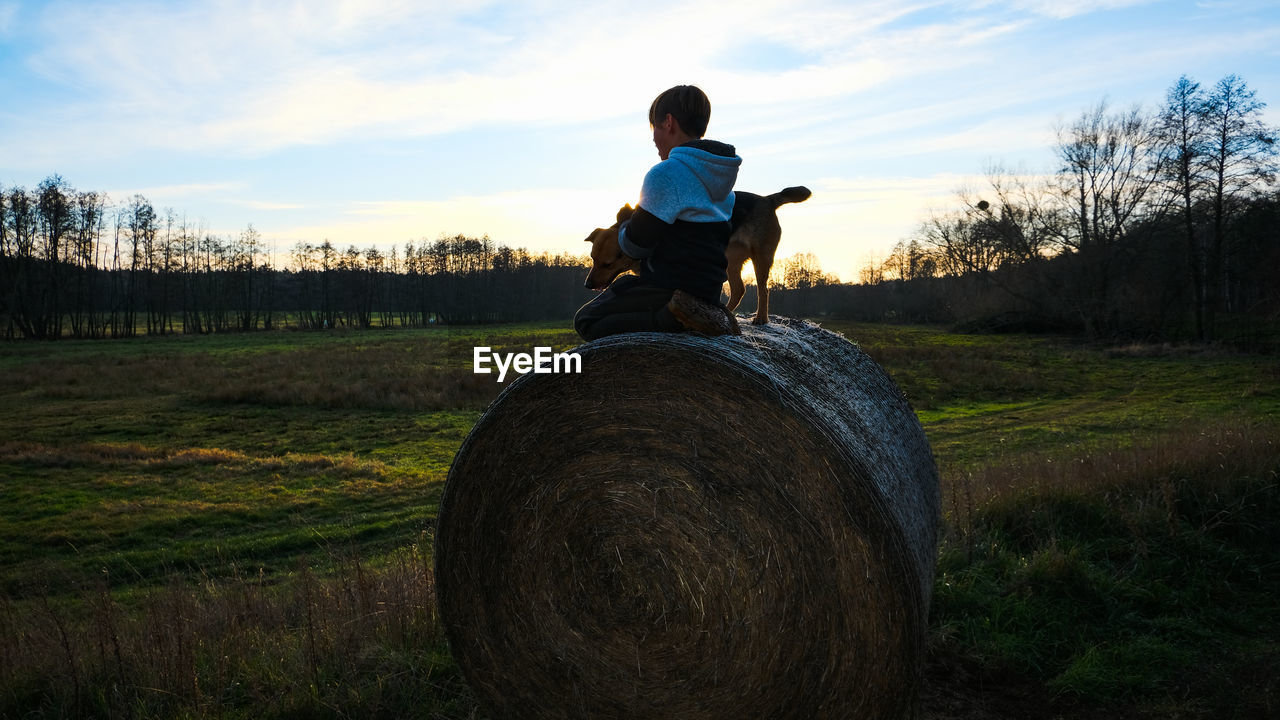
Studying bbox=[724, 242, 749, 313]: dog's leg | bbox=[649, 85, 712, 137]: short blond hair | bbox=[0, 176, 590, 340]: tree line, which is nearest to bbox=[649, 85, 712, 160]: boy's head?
bbox=[649, 85, 712, 137]: short blond hair

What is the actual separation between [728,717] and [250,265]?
295ft

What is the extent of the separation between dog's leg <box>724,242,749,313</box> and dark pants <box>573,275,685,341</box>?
41cm

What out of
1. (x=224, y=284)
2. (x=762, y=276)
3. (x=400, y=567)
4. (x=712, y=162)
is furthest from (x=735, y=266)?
(x=224, y=284)

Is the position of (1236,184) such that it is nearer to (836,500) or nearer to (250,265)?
(836,500)

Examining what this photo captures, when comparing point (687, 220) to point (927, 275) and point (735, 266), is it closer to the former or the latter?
point (735, 266)

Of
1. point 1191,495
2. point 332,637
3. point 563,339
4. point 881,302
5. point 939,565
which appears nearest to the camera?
point 332,637

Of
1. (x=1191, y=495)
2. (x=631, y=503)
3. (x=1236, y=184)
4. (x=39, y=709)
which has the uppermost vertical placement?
(x=1236, y=184)

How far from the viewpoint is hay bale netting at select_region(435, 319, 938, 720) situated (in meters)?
3.38

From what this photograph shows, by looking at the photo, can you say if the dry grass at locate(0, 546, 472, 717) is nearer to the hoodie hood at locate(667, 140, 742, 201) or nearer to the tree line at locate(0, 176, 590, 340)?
the hoodie hood at locate(667, 140, 742, 201)

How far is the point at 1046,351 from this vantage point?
3853cm

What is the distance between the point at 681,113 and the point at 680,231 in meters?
0.56

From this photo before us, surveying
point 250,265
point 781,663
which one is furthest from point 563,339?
point 250,265

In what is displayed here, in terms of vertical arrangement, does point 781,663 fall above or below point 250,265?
below

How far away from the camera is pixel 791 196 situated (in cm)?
405
